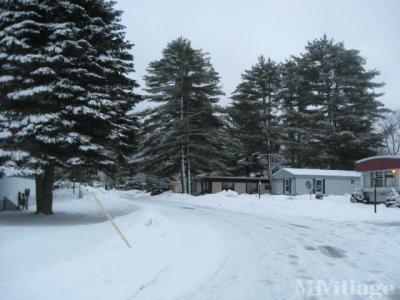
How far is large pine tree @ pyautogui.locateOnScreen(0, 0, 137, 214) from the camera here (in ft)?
Answer: 48.9

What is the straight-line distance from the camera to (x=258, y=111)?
175 ft

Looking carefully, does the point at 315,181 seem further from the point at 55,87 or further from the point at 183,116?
the point at 55,87

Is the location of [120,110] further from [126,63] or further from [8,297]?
[8,297]

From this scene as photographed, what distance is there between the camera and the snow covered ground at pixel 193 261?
6.70m

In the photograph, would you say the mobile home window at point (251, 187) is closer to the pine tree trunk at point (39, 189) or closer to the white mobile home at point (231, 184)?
the white mobile home at point (231, 184)

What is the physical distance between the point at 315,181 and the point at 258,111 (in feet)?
50.6

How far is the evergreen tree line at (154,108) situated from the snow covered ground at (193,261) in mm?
3474

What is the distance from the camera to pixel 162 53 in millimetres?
47562

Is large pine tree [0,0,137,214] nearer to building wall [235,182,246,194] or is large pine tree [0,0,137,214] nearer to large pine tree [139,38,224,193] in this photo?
large pine tree [139,38,224,193]

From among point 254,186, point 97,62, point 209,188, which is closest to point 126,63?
point 97,62

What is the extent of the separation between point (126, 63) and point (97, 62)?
217cm

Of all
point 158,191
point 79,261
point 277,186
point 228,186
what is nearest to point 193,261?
point 79,261

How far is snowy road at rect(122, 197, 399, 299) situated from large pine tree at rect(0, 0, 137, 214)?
546 cm

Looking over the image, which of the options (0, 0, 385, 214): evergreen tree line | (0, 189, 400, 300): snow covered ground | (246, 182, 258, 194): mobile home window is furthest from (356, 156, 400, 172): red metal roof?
(246, 182, 258, 194): mobile home window
